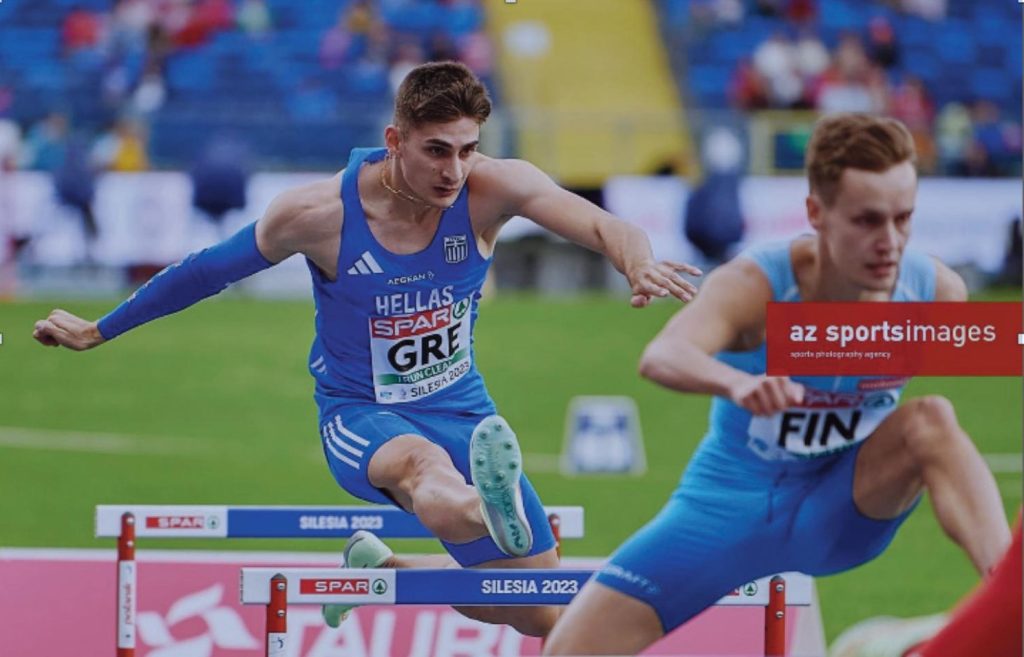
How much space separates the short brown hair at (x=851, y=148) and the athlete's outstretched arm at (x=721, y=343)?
0.80 feet

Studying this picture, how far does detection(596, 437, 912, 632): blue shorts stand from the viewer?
4.23 m

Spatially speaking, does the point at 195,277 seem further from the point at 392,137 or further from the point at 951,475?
the point at 951,475

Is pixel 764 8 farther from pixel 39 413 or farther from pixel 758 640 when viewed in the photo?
pixel 758 640

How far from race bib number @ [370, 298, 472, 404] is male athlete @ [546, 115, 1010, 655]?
108cm

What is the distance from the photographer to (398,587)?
445 cm

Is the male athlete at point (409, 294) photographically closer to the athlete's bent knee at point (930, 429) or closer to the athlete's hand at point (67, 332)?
the athlete's hand at point (67, 332)

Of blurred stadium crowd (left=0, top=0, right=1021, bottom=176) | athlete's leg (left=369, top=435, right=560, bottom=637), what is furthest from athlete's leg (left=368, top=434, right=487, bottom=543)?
blurred stadium crowd (left=0, top=0, right=1021, bottom=176)

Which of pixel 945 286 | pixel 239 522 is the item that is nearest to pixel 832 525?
pixel 945 286

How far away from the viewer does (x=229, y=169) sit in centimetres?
1542

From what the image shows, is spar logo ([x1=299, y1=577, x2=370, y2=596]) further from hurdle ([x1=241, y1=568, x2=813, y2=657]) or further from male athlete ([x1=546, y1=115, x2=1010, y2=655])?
male athlete ([x1=546, y1=115, x2=1010, y2=655])

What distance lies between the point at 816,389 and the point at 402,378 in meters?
1.43

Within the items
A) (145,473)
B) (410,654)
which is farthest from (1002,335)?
(145,473)

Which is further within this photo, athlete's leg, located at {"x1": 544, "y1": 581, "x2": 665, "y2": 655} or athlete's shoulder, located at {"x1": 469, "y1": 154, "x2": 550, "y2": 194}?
athlete's shoulder, located at {"x1": 469, "y1": 154, "x2": 550, "y2": 194}

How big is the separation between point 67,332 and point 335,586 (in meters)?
1.13
